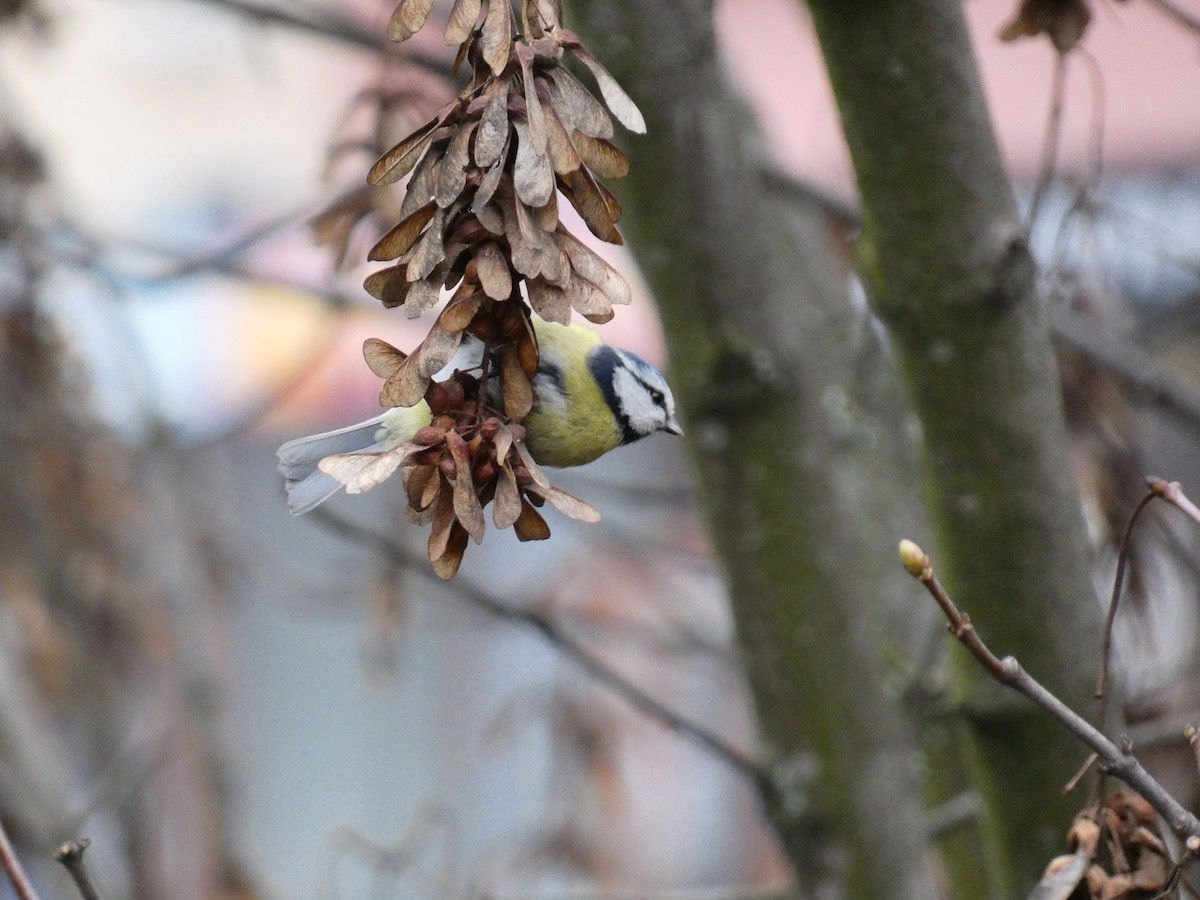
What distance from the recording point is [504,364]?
0.75m

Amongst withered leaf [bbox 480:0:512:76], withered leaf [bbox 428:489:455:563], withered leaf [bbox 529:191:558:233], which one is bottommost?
withered leaf [bbox 428:489:455:563]

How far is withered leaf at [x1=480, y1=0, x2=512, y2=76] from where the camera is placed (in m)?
0.64

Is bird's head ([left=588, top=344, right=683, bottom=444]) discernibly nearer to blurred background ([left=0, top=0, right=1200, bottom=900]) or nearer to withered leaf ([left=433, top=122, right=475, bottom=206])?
blurred background ([left=0, top=0, right=1200, bottom=900])

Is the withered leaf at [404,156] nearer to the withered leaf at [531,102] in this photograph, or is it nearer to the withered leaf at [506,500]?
the withered leaf at [531,102]

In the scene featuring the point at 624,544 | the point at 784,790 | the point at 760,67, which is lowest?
the point at 784,790

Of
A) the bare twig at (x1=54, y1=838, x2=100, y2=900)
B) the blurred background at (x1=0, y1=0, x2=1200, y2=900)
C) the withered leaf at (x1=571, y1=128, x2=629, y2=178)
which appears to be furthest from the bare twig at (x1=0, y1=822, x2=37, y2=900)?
the blurred background at (x1=0, y1=0, x2=1200, y2=900)

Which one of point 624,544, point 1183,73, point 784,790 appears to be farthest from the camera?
point 1183,73

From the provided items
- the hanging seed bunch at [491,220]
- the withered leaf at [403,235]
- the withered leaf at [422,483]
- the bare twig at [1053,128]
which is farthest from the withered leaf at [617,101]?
the bare twig at [1053,128]

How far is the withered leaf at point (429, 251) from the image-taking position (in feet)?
2.15

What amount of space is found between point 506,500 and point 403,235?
5.6 inches

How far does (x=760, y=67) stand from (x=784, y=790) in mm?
4918

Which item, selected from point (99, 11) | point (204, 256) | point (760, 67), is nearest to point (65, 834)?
point (204, 256)

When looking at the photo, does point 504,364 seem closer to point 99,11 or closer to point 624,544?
point 624,544

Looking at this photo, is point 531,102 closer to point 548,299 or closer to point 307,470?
point 548,299
